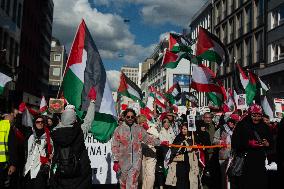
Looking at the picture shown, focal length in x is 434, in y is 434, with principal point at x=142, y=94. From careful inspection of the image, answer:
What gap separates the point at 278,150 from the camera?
6035mm

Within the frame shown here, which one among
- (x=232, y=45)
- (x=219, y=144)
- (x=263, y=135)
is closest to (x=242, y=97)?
(x=219, y=144)

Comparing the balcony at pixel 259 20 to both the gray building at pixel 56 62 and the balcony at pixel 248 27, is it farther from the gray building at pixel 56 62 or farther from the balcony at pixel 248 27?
the gray building at pixel 56 62

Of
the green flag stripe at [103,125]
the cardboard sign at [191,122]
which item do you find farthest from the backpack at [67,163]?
the cardboard sign at [191,122]

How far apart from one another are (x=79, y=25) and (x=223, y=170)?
4.70 metres

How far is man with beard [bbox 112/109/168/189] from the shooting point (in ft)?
26.8

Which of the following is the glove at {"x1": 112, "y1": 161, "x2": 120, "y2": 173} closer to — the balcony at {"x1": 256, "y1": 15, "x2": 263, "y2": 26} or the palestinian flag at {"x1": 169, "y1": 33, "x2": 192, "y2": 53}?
the palestinian flag at {"x1": 169, "y1": 33, "x2": 192, "y2": 53}

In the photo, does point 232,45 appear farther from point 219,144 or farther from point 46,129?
point 46,129

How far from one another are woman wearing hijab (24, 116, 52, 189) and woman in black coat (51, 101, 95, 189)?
74.1 inches

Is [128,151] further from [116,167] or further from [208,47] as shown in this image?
[208,47]

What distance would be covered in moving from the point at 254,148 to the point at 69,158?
3.04 m

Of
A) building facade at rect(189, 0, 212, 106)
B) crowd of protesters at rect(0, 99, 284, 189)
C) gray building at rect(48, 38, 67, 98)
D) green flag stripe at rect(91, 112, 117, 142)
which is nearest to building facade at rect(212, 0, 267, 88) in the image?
building facade at rect(189, 0, 212, 106)

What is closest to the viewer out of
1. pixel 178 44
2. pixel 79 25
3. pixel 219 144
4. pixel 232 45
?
pixel 79 25

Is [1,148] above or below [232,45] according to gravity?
below

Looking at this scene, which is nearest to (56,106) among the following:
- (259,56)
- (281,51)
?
(281,51)
